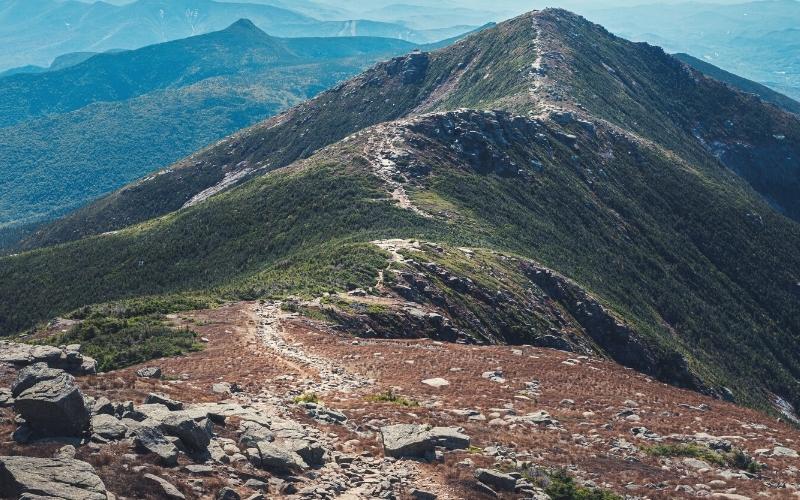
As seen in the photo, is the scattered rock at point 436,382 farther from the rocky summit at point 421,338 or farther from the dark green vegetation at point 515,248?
the dark green vegetation at point 515,248

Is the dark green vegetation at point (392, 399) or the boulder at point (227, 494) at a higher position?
the boulder at point (227, 494)

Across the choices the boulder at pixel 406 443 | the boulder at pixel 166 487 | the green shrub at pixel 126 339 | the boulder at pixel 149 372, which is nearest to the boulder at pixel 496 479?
the boulder at pixel 406 443

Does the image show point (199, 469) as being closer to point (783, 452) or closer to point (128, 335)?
point (128, 335)

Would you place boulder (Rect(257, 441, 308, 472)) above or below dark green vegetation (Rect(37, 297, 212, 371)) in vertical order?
above

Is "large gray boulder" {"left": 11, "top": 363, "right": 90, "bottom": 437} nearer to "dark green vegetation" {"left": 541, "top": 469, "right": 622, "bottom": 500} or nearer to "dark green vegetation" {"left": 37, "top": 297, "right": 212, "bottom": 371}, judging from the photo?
"dark green vegetation" {"left": 37, "top": 297, "right": 212, "bottom": 371}

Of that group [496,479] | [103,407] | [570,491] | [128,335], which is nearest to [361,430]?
[496,479]

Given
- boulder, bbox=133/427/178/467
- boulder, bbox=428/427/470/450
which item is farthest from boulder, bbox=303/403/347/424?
boulder, bbox=133/427/178/467
